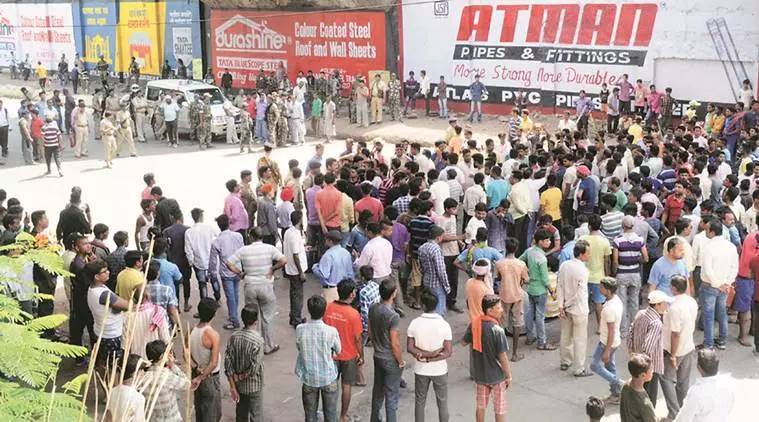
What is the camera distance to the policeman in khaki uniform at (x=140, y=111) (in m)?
25.6

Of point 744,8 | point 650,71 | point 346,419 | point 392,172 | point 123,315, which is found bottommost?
point 346,419

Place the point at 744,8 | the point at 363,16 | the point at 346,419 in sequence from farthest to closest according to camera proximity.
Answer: the point at 363,16, the point at 744,8, the point at 346,419

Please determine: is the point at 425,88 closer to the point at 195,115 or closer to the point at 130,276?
the point at 195,115

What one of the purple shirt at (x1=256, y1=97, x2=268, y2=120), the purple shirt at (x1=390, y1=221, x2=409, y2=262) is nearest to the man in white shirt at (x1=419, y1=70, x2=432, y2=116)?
the purple shirt at (x1=256, y1=97, x2=268, y2=120)

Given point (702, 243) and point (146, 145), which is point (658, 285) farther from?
point (146, 145)

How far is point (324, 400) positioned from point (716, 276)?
458 centimetres

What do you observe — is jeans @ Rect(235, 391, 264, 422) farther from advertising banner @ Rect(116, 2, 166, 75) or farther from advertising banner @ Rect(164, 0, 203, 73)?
advertising banner @ Rect(116, 2, 166, 75)

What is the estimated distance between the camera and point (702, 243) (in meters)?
9.79

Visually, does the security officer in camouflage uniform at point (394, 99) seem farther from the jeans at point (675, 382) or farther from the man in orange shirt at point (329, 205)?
the jeans at point (675, 382)

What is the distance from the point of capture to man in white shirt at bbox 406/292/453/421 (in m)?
7.69

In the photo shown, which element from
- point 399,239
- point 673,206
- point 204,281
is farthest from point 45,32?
point 673,206

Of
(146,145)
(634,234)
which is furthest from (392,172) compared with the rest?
(146,145)

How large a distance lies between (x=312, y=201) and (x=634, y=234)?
15.7 ft

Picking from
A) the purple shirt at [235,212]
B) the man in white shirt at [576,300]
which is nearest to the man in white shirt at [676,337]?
the man in white shirt at [576,300]
